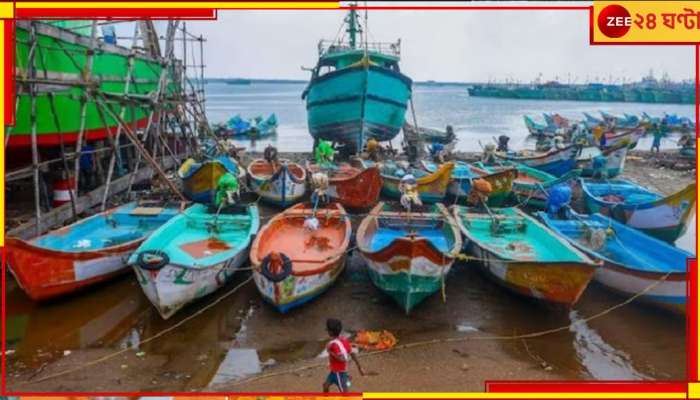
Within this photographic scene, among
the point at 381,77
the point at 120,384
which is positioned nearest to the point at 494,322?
the point at 120,384

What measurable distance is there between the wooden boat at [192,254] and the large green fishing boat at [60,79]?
9.49 ft

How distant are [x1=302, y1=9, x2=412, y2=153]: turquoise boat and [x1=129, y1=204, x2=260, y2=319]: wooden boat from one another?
10653 mm

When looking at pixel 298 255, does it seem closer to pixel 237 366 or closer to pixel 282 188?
pixel 237 366

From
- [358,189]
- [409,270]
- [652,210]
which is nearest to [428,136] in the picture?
[358,189]

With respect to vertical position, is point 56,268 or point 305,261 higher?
point 305,261

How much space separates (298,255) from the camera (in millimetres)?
8984

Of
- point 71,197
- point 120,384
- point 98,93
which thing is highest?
point 98,93

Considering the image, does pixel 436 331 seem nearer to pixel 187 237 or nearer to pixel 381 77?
pixel 187 237

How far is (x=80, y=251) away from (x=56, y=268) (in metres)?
0.42

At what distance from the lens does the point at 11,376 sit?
6.15 metres

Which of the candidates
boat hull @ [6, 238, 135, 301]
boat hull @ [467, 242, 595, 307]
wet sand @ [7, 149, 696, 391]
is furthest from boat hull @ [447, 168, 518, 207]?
boat hull @ [6, 238, 135, 301]

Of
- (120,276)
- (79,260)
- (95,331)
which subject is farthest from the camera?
(120,276)

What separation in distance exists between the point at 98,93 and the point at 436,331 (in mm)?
7868

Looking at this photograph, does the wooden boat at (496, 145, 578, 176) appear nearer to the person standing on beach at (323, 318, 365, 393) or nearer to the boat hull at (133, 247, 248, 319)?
the boat hull at (133, 247, 248, 319)
